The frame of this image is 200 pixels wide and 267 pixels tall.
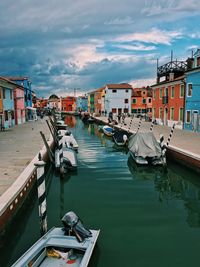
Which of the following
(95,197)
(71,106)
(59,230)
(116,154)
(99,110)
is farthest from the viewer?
(71,106)

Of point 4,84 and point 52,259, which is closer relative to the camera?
point 52,259

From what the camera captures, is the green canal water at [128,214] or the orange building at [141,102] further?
the orange building at [141,102]

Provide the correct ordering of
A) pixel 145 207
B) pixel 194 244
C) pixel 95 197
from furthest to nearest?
1. pixel 95 197
2. pixel 145 207
3. pixel 194 244

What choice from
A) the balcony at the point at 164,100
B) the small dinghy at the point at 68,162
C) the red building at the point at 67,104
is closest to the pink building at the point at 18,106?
the balcony at the point at 164,100

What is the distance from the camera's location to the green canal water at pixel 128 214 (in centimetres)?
619

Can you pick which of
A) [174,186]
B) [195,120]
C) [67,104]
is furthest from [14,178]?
[67,104]

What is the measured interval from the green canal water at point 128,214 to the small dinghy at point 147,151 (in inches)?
22.8

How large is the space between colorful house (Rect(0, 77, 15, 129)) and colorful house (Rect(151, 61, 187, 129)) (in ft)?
65.0

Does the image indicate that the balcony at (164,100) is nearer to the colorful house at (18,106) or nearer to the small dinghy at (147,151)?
the small dinghy at (147,151)

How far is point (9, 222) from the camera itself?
23.8ft

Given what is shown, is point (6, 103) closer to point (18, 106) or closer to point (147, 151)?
point (18, 106)

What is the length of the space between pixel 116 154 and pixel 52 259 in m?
14.3

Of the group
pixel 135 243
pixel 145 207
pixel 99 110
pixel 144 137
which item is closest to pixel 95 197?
pixel 145 207

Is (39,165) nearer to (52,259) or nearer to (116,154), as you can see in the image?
(52,259)
